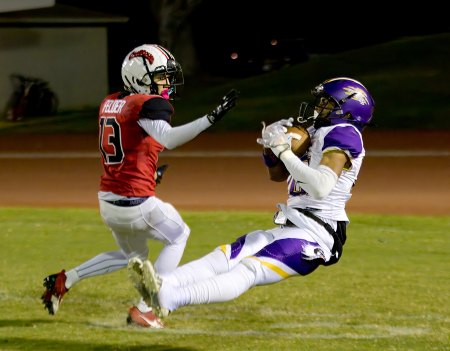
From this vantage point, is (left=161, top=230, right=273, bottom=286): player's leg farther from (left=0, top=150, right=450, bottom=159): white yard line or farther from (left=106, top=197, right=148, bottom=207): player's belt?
(left=0, top=150, right=450, bottom=159): white yard line

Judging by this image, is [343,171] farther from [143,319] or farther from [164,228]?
[143,319]

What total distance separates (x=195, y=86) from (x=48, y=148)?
1449 centimetres

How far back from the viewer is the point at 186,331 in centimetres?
811

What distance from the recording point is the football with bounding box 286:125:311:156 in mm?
6973

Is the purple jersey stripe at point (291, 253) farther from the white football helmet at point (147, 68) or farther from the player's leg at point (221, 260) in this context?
the white football helmet at point (147, 68)

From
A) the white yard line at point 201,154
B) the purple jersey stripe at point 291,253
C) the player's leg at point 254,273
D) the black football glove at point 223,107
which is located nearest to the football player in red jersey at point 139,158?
the black football glove at point 223,107

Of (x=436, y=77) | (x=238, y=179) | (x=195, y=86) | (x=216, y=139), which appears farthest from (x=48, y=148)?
(x=195, y=86)

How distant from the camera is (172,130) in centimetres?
734

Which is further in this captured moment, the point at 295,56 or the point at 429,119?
the point at 295,56

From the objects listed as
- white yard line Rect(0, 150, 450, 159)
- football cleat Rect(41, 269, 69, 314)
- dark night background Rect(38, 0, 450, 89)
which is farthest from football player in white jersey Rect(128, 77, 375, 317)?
dark night background Rect(38, 0, 450, 89)

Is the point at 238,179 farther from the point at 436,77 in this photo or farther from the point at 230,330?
the point at 436,77

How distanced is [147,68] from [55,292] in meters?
1.84

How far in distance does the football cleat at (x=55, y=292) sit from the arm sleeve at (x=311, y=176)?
2483mm

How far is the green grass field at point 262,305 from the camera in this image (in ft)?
25.5
